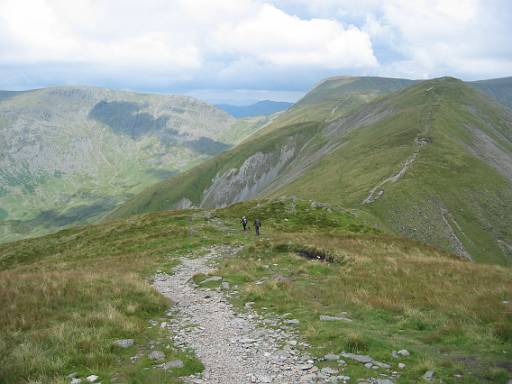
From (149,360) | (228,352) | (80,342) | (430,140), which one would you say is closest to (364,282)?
(228,352)

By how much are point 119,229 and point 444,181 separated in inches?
3629

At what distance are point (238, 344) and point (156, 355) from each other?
2.88 meters

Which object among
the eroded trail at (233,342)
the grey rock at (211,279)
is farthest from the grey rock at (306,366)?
the grey rock at (211,279)

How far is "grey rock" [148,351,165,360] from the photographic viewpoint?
12.1m

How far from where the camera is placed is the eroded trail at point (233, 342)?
37.0 ft

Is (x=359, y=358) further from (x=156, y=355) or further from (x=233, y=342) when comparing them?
(x=156, y=355)

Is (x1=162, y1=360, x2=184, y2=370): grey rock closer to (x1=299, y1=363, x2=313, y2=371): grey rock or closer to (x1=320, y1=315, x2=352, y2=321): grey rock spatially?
(x1=299, y1=363, x2=313, y2=371): grey rock

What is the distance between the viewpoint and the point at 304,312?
16672 millimetres

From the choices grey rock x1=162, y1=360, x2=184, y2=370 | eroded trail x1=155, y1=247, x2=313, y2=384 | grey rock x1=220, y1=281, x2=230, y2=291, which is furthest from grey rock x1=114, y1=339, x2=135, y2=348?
grey rock x1=220, y1=281, x2=230, y2=291

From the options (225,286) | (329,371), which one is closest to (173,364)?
(329,371)

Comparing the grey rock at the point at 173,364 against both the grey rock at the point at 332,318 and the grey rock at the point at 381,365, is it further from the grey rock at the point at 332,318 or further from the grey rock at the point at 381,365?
the grey rock at the point at 332,318

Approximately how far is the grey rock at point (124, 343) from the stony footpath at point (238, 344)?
62.0 inches

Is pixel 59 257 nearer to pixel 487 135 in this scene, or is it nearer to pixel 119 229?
pixel 119 229

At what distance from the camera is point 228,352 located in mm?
12906
